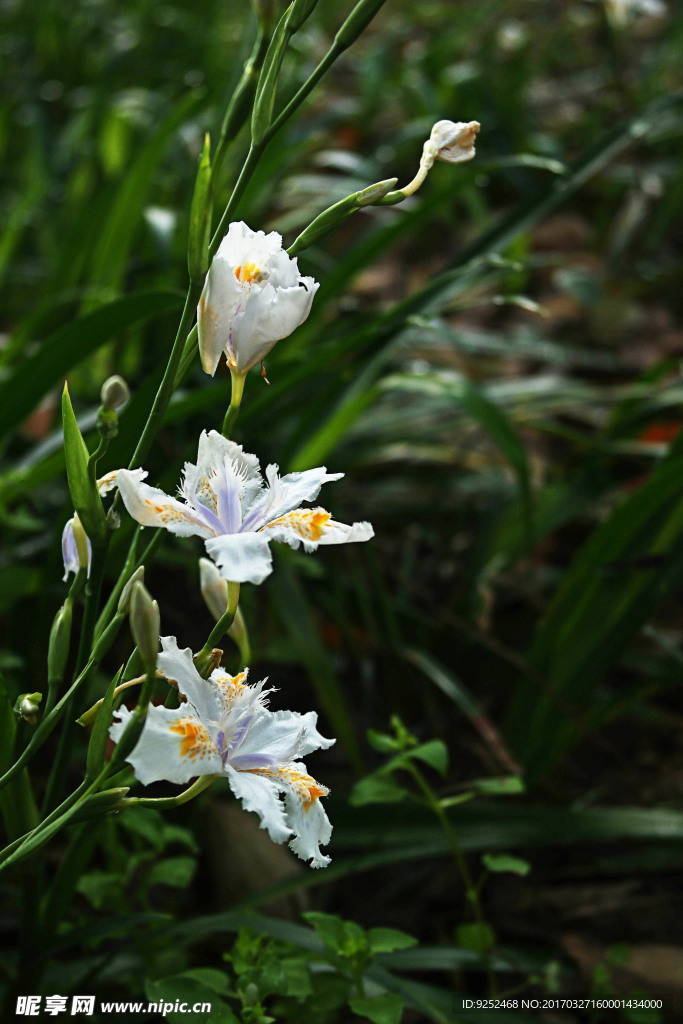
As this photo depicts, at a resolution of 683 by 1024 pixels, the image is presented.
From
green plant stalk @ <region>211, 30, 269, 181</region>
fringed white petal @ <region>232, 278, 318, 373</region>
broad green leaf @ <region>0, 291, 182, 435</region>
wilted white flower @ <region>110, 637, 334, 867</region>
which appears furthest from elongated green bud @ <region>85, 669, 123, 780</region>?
broad green leaf @ <region>0, 291, 182, 435</region>

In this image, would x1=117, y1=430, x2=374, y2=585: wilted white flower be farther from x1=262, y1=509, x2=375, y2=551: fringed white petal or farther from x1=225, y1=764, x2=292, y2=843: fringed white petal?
x1=225, y1=764, x2=292, y2=843: fringed white petal

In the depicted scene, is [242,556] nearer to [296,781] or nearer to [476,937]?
[296,781]

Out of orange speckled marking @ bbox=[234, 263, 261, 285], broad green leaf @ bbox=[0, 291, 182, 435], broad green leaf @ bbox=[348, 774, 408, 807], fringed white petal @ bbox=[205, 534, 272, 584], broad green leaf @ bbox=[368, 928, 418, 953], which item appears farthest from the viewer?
broad green leaf @ bbox=[0, 291, 182, 435]

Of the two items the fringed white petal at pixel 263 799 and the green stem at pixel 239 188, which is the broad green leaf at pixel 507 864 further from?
the green stem at pixel 239 188

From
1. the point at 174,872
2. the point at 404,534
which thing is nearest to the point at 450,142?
the point at 174,872

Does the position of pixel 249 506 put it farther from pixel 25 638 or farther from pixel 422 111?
pixel 422 111

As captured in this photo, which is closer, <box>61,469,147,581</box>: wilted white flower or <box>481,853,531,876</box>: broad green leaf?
<box>61,469,147,581</box>: wilted white flower
